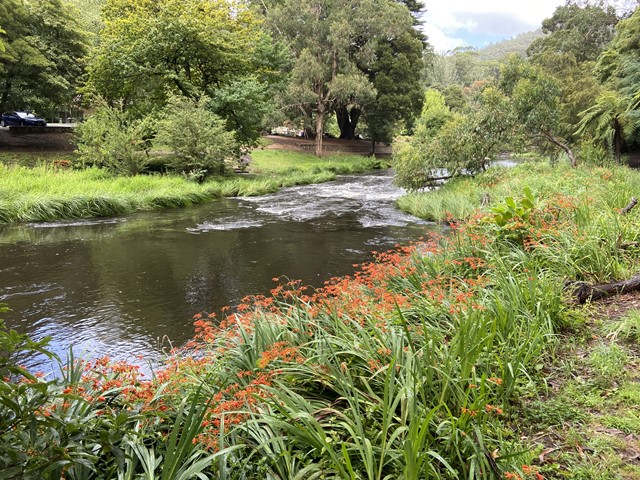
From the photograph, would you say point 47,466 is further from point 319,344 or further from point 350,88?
point 350,88

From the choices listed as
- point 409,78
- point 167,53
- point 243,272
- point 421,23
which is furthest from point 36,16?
point 421,23

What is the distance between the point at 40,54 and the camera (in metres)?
19.3

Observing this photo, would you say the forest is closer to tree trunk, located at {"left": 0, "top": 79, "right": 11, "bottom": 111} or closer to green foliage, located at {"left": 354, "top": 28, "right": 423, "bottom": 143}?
tree trunk, located at {"left": 0, "top": 79, "right": 11, "bottom": 111}

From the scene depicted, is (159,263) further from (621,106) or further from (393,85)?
(393,85)

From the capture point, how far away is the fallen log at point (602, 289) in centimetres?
456

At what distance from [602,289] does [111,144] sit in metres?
17.5

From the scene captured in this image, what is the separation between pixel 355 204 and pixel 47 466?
15.4 metres


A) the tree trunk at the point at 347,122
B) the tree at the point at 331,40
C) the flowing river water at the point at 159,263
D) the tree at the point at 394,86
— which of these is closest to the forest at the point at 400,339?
the flowing river water at the point at 159,263

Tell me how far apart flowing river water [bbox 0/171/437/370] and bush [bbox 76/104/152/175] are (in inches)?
182

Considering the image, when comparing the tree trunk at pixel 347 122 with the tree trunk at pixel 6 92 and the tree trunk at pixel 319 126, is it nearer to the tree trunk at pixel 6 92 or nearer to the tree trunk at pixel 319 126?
the tree trunk at pixel 319 126

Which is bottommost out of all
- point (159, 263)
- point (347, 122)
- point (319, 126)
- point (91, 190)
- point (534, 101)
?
point (159, 263)

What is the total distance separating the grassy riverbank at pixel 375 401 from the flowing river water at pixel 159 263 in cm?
A: 119

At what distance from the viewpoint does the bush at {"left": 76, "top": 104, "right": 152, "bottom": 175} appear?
1753 cm

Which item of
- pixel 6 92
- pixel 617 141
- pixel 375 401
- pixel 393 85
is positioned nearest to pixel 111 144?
pixel 6 92
